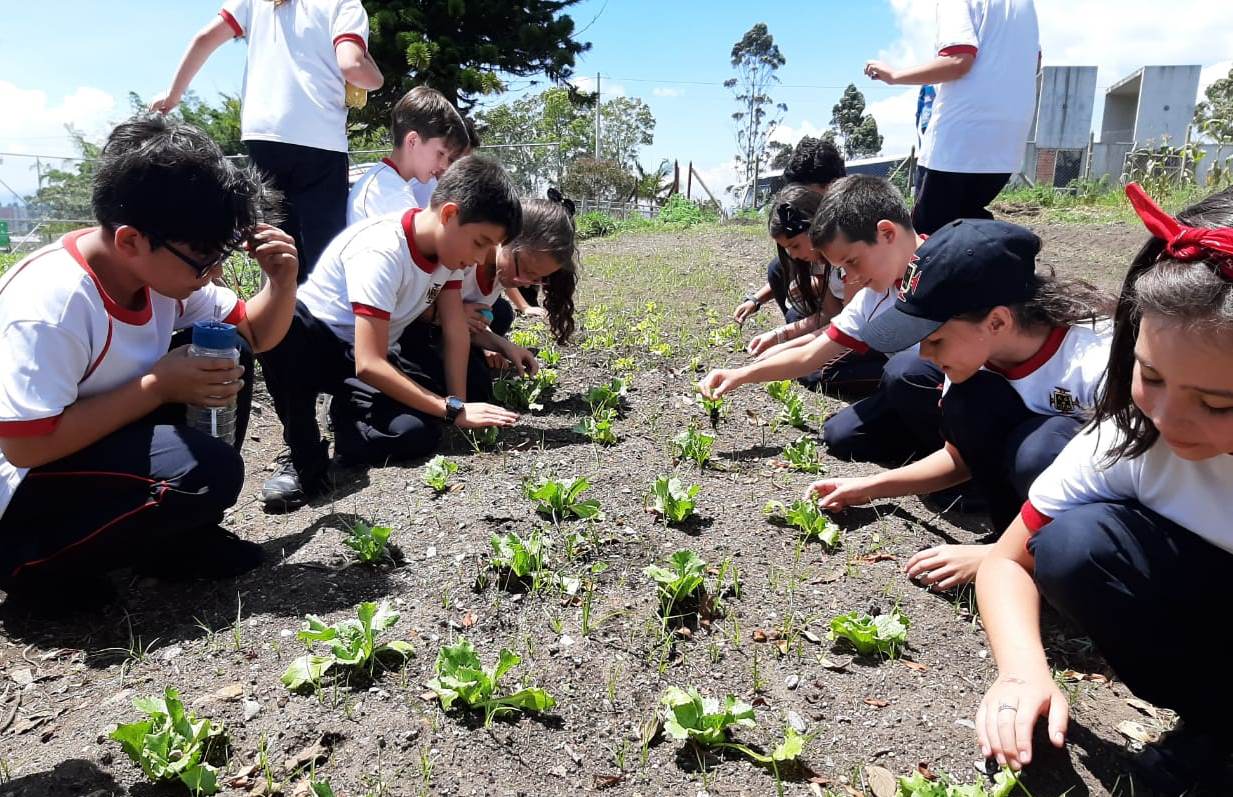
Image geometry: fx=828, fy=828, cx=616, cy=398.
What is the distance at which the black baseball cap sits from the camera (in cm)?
229

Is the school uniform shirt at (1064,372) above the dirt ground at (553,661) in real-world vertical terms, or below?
above

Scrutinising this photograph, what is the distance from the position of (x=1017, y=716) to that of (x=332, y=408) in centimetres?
298

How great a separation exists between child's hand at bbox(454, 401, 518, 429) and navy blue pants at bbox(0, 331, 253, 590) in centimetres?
102

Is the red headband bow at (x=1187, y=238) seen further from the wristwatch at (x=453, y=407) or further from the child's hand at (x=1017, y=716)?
the wristwatch at (x=453, y=407)

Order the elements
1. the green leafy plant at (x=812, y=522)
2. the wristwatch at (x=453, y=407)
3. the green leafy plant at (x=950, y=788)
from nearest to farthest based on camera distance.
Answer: the green leafy plant at (x=950, y=788) → the green leafy plant at (x=812, y=522) → the wristwatch at (x=453, y=407)

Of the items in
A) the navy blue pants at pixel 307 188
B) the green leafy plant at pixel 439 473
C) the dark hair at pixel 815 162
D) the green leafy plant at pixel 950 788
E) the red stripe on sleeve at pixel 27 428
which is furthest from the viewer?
the dark hair at pixel 815 162

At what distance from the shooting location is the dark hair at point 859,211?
3211 mm

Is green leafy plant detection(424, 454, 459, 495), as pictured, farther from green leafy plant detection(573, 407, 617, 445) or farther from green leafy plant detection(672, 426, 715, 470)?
green leafy plant detection(672, 426, 715, 470)

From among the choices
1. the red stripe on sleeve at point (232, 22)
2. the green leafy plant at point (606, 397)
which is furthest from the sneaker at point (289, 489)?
the red stripe on sleeve at point (232, 22)

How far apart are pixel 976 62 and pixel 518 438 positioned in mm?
2717

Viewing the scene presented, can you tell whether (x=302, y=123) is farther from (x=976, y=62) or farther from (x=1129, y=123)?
(x=1129, y=123)

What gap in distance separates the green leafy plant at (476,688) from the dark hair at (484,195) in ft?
6.26

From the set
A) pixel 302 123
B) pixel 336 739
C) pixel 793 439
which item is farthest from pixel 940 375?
pixel 302 123

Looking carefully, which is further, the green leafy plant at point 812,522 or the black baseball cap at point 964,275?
the green leafy plant at point 812,522
